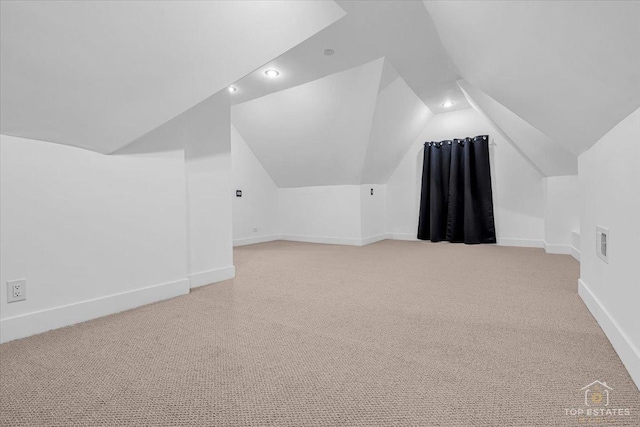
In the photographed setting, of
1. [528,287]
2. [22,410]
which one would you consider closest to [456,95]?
[528,287]

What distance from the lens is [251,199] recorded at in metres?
5.47

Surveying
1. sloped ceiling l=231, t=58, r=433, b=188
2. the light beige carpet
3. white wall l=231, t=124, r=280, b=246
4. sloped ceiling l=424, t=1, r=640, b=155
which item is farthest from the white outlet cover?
white wall l=231, t=124, r=280, b=246

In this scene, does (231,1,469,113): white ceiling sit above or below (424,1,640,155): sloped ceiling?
above

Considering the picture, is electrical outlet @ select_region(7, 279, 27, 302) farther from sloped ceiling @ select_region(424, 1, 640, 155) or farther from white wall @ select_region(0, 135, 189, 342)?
sloped ceiling @ select_region(424, 1, 640, 155)

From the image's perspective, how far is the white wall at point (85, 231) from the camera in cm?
178

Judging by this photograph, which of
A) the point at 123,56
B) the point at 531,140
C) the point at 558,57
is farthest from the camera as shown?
the point at 531,140

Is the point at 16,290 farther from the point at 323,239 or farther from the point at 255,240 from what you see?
the point at 323,239

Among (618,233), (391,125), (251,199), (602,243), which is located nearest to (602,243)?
(602,243)

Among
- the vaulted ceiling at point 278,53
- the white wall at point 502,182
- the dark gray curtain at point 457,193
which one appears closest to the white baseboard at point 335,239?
the white wall at point 502,182

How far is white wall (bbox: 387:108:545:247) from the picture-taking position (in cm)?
479

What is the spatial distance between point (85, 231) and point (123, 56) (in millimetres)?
1065

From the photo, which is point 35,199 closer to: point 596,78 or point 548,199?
point 596,78

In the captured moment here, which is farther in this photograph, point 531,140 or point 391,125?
point 391,125

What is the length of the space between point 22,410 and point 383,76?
3696mm
